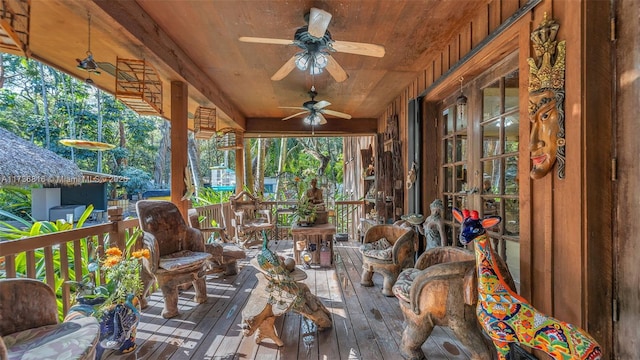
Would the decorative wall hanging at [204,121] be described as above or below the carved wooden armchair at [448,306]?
above

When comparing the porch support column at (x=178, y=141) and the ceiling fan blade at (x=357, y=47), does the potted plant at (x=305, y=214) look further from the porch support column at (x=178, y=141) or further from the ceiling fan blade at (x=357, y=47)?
the ceiling fan blade at (x=357, y=47)

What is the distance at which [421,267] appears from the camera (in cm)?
201

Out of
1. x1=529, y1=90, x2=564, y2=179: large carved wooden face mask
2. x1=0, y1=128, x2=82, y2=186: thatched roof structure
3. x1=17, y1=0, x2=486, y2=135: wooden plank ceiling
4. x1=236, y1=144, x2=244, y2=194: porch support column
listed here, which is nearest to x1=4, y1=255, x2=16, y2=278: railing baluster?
x1=17, y1=0, x2=486, y2=135: wooden plank ceiling

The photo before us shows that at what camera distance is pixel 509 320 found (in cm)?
130

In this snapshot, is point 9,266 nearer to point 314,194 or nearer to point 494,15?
point 314,194

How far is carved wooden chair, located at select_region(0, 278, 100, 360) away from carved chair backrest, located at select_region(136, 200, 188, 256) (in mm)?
1131

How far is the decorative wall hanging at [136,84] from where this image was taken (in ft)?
7.67

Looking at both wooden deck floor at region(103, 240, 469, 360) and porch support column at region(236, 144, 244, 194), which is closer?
wooden deck floor at region(103, 240, 469, 360)

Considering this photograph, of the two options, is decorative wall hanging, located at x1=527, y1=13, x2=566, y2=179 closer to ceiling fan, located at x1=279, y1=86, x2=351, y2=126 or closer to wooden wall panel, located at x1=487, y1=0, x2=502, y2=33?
wooden wall panel, located at x1=487, y1=0, x2=502, y2=33

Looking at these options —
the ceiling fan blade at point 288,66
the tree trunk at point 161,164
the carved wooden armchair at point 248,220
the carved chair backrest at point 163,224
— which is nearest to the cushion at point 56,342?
the carved chair backrest at point 163,224

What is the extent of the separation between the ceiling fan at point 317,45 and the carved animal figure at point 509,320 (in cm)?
143

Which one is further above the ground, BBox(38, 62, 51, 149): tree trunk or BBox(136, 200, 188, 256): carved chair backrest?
BBox(38, 62, 51, 149): tree trunk

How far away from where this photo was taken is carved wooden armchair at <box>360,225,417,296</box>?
2637 mm

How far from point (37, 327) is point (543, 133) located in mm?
2838
